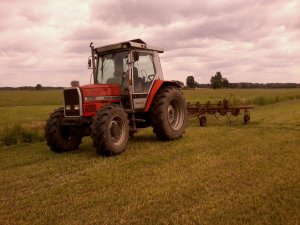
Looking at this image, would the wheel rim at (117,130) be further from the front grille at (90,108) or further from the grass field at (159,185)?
the front grille at (90,108)

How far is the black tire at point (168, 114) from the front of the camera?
958 centimetres

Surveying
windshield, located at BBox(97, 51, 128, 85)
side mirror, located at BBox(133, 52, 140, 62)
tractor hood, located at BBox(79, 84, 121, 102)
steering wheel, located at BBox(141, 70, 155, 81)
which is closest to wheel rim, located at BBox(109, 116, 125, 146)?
tractor hood, located at BBox(79, 84, 121, 102)

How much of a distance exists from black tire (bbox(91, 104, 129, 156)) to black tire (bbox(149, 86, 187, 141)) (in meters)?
1.32

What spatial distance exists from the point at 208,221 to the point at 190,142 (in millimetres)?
5356

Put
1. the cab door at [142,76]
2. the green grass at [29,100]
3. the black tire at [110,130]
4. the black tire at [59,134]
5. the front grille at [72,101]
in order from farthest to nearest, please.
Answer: the green grass at [29,100]
the cab door at [142,76]
the black tire at [59,134]
the front grille at [72,101]
the black tire at [110,130]

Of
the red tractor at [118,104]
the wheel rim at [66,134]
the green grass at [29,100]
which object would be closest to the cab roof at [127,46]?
the red tractor at [118,104]

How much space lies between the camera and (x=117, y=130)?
328 inches

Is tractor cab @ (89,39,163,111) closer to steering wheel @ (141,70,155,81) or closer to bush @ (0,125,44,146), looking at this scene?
steering wheel @ (141,70,155,81)

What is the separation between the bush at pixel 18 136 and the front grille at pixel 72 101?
350cm

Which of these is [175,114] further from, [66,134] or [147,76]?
[66,134]

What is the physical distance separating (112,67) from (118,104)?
103 centimetres

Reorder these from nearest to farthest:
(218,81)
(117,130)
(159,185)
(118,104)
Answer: (159,185), (117,130), (118,104), (218,81)

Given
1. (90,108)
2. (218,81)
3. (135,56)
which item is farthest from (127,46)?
(218,81)

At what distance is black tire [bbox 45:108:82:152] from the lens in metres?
8.62
